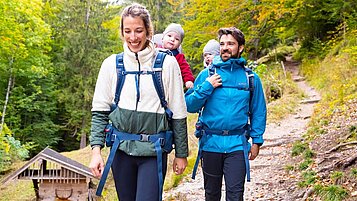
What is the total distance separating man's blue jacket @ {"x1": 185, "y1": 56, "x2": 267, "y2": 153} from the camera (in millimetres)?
3441

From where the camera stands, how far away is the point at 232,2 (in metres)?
16.8

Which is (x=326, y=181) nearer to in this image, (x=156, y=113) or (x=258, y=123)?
(x=258, y=123)

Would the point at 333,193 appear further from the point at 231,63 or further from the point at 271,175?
the point at 271,175

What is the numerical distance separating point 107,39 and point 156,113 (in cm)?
2706

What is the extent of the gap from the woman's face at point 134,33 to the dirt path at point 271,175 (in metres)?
3.08

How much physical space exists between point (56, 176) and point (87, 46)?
Result: 20.8 meters

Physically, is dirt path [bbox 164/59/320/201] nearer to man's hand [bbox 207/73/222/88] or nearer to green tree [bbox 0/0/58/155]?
man's hand [bbox 207/73/222/88]

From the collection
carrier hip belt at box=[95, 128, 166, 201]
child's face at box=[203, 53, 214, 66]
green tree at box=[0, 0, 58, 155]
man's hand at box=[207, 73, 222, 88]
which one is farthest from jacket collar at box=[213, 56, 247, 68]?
green tree at box=[0, 0, 58, 155]

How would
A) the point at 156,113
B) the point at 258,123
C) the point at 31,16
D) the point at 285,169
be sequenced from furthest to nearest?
1. the point at 31,16
2. the point at 285,169
3. the point at 258,123
4. the point at 156,113

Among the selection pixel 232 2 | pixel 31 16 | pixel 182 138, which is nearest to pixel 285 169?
pixel 182 138

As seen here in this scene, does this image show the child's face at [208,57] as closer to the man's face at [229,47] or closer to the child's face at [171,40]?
the child's face at [171,40]

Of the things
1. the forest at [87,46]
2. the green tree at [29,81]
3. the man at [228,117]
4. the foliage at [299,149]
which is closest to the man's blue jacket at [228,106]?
the man at [228,117]

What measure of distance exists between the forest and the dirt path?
1.28 m

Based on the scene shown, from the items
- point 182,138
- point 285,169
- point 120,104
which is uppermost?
point 120,104
